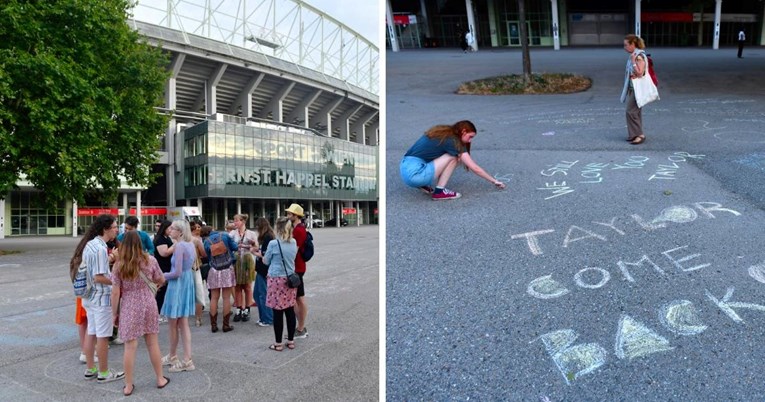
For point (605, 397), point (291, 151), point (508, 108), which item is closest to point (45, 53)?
point (508, 108)

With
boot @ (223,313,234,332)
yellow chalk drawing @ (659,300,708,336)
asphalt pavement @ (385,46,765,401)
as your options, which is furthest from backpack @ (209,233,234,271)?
yellow chalk drawing @ (659,300,708,336)

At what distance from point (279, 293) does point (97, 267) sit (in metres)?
1.80

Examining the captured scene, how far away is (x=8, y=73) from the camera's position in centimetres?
1884

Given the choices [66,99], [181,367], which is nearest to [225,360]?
[181,367]

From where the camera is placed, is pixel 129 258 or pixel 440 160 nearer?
pixel 129 258

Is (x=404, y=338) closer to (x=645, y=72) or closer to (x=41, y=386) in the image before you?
(x=41, y=386)

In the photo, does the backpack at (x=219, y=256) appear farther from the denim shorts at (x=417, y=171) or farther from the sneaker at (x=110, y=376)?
the denim shorts at (x=417, y=171)

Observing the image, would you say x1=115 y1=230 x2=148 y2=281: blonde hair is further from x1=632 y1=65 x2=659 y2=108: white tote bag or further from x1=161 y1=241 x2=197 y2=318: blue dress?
x1=632 y1=65 x2=659 y2=108: white tote bag

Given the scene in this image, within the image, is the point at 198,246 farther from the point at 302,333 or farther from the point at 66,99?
the point at 66,99

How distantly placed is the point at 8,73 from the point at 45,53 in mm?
1284

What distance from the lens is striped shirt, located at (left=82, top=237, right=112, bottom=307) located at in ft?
18.2

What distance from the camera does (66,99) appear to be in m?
20.2

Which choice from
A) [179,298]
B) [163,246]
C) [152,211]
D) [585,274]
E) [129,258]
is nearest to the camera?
[585,274]

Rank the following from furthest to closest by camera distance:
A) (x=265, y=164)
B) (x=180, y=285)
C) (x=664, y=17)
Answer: (x=265, y=164) < (x=664, y=17) < (x=180, y=285)
